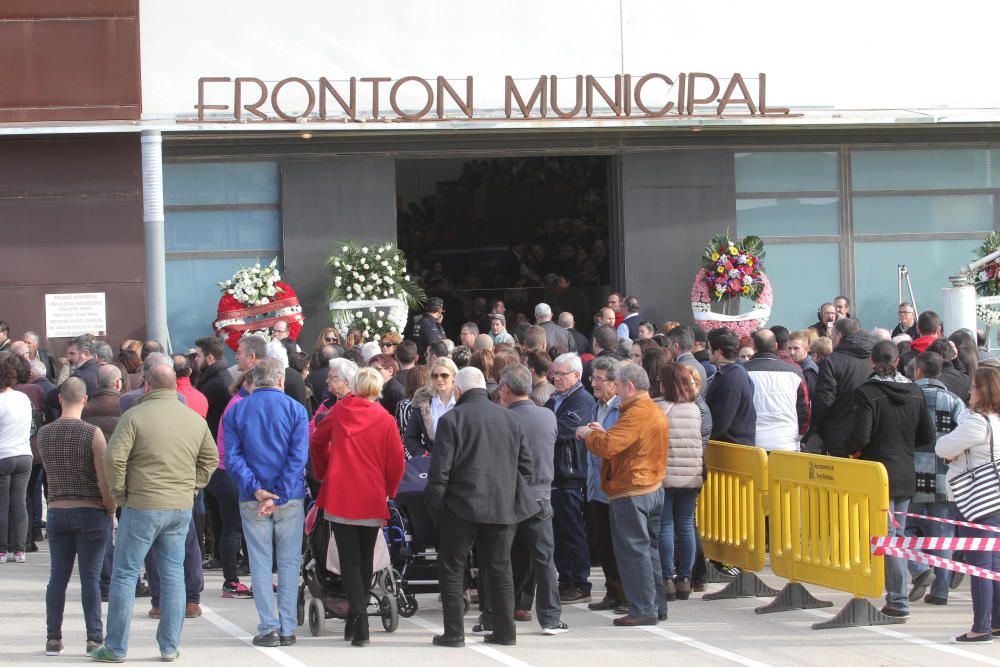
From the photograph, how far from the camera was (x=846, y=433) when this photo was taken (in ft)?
34.3

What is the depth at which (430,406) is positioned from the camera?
33.9ft

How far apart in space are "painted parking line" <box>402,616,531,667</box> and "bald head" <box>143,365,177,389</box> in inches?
100

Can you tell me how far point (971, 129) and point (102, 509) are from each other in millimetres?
15985

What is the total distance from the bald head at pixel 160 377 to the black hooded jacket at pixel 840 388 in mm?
4879

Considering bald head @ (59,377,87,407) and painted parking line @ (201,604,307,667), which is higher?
bald head @ (59,377,87,407)

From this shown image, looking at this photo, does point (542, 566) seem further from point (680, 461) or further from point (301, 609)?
point (301, 609)

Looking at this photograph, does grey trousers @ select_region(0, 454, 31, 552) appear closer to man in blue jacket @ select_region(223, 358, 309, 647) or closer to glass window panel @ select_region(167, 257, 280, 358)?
man in blue jacket @ select_region(223, 358, 309, 647)

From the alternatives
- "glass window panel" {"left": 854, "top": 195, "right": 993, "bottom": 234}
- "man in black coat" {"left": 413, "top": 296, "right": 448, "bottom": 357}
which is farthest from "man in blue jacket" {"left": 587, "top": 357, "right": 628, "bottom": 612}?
"glass window panel" {"left": 854, "top": 195, "right": 993, "bottom": 234}

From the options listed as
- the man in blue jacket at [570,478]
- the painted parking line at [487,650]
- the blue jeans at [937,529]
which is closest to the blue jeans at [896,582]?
the blue jeans at [937,529]


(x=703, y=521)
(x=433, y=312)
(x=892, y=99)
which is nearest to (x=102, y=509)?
(x=703, y=521)

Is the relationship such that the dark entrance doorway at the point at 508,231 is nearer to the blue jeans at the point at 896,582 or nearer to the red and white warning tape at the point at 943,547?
the blue jeans at the point at 896,582

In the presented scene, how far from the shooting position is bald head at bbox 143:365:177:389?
8.62 m

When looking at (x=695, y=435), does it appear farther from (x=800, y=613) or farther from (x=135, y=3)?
(x=135, y=3)

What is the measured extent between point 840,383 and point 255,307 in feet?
31.5
